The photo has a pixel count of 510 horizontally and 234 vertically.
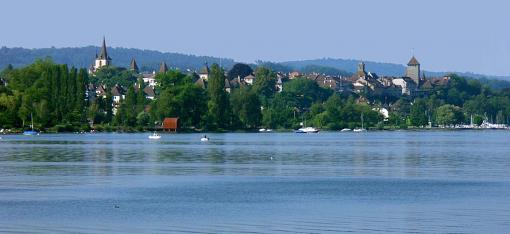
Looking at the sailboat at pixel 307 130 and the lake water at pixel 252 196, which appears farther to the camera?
the sailboat at pixel 307 130

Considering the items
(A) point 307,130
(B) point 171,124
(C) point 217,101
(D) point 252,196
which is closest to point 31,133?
(B) point 171,124

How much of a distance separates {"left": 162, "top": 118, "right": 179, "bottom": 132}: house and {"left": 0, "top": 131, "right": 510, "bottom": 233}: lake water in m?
73.5

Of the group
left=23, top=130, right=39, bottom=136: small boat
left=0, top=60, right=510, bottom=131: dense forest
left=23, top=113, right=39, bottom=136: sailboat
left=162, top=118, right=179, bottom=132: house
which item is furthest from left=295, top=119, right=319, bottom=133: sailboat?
left=23, top=130, right=39, bottom=136: small boat

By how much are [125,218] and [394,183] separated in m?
14.6

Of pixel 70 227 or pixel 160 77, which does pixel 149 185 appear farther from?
pixel 160 77

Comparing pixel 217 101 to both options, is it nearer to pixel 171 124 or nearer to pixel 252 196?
pixel 171 124

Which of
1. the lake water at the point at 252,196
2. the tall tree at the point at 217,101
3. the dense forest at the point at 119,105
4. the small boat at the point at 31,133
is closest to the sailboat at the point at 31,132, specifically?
the small boat at the point at 31,133

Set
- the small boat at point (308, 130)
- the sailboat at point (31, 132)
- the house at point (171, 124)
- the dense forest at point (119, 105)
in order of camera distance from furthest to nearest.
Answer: the small boat at point (308, 130), the house at point (171, 124), the dense forest at point (119, 105), the sailboat at point (31, 132)

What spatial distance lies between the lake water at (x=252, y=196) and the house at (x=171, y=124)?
73.5 m

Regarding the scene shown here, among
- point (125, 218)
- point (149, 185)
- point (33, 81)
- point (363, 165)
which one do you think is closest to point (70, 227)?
point (125, 218)

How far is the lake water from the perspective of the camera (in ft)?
85.7

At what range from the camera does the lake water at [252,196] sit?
2611 centimetres

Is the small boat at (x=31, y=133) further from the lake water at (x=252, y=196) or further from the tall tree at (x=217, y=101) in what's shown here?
the lake water at (x=252, y=196)

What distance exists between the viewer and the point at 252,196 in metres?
34.0
